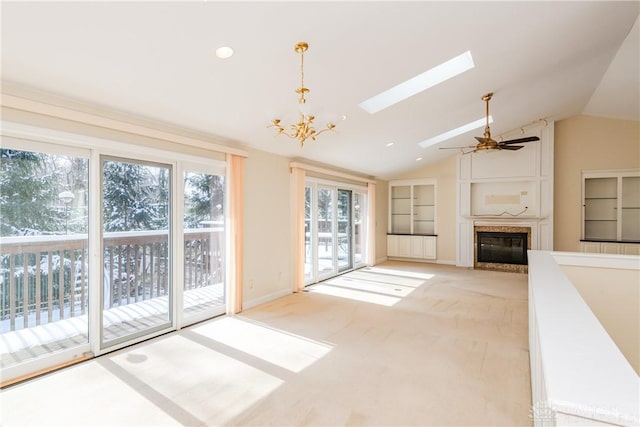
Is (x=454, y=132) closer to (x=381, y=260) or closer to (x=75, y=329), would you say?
(x=381, y=260)

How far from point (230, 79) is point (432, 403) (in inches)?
127

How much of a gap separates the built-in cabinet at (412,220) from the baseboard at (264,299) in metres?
4.61

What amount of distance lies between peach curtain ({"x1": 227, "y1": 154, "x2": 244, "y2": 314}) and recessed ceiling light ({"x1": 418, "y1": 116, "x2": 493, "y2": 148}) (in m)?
3.94

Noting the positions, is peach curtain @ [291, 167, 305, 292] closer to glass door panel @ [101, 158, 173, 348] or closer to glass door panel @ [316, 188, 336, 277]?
glass door panel @ [316, 188, 336, 277]

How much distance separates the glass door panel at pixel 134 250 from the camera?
325 cm

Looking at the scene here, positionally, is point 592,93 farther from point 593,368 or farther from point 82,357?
point 82,357

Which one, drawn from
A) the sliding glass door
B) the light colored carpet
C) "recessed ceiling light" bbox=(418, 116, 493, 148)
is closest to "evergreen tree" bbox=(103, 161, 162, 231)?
the light colored carpet

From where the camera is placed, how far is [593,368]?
91cm

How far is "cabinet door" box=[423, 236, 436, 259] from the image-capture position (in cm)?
861

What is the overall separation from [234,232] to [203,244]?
428 mm

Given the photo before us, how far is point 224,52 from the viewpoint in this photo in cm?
261

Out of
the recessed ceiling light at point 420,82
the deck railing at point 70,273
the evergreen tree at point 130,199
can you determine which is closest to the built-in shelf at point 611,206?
the recessed ceiling light at point 420,82

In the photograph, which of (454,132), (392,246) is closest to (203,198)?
(454,132)

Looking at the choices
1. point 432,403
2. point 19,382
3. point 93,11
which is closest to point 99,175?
point 93,11
